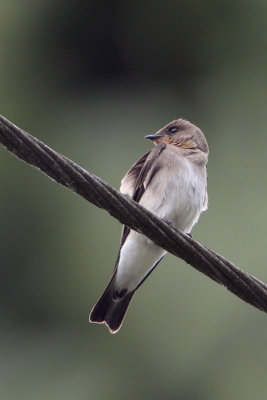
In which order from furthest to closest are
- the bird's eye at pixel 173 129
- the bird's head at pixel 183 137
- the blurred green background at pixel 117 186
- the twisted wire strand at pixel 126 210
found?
the blurred green background at pixel 117 186
the bird's eye at pixel 173 129
the bird's head at pixel 183 137
the twisted wire strand at pixel 126 210

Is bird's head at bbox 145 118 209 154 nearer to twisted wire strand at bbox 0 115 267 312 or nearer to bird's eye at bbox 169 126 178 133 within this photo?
bird's eye at bbox 169 126 178 133

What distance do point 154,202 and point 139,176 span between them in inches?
9.9

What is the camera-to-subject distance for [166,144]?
5883 millimetres

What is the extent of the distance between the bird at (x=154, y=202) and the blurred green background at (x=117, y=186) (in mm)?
3072

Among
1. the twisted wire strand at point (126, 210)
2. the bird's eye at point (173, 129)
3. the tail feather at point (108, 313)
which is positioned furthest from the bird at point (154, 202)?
the twisted wire strand at point (126, 210)

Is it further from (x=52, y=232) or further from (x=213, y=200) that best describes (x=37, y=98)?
(x=213, y=200)

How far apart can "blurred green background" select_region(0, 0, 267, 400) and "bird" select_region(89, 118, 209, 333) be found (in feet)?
10.1

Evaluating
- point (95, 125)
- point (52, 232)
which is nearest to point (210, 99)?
point (95, 125)

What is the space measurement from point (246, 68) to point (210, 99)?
0.81m

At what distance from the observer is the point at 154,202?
18.1ft

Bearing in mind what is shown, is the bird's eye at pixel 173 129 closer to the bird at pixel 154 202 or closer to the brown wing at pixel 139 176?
the bird at pixel 154 202

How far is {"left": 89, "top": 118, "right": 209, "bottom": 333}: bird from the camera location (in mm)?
5473

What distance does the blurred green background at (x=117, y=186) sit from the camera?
9.66m

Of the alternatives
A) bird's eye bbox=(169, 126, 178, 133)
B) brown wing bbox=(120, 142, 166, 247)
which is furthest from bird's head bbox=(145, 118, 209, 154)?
brown wing bbox=(120, 142, 166, 247)
